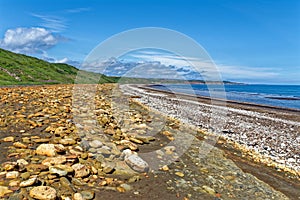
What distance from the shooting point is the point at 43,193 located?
496 cm

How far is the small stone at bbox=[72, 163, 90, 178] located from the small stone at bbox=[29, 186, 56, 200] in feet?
3.41

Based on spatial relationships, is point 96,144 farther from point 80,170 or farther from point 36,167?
point 36,167

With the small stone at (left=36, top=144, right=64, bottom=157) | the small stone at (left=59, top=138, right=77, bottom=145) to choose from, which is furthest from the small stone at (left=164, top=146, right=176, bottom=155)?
the small stone at (left=36, top=144, right=64, bottom=157)

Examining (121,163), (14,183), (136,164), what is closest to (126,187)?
(136,164)

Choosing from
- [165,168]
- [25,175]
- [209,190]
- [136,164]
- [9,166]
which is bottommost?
[209,190]

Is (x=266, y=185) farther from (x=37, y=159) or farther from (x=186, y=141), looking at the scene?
(x=37, y=159)

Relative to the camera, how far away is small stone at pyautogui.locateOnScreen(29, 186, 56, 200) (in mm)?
4884

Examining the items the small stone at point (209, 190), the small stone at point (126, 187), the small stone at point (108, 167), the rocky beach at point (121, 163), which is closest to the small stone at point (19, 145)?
the rocky beach at point (121, 163)

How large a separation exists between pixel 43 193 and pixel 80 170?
1.38 metres

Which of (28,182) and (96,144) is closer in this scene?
(28,182)

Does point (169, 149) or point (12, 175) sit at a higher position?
point (12, 175)

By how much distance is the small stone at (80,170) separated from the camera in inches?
242

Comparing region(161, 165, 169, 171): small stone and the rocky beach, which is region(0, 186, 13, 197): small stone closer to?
the rocky beach

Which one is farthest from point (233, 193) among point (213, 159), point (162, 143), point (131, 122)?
point (131, 122)
